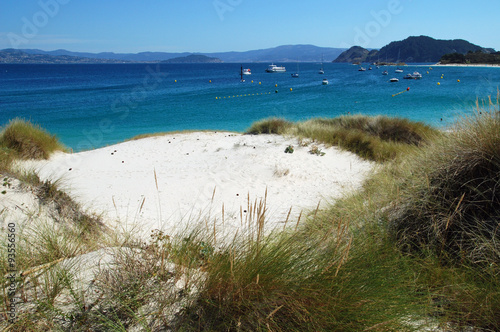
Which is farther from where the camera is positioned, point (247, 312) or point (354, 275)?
point (354, 275)

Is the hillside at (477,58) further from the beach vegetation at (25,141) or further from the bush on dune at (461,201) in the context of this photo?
the beach vegetation at (25,141)

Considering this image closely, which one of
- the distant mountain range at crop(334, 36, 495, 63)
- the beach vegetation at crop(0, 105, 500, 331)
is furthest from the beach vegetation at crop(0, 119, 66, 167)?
the distant mountain range at crop(334, 36, 495, 63)

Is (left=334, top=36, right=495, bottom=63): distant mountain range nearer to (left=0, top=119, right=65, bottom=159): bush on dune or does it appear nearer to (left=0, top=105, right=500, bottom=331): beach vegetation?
(left=0, top=119, right=65, bottom=159): bush on dune

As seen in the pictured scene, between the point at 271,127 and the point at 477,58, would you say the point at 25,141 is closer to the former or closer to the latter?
the point at 271,127

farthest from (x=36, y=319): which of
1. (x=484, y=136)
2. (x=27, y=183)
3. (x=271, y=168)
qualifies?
(x=271, y=168)

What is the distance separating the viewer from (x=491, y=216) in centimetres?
340

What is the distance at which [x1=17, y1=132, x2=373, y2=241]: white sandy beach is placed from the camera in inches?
257

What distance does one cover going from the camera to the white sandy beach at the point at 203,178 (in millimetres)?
6527

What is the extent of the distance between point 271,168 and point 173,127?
15.2 metres

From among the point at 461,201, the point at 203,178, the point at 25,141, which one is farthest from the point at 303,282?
the point at 25,141

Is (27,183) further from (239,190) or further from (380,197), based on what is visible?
(380,197)

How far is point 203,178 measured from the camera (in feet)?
28.2

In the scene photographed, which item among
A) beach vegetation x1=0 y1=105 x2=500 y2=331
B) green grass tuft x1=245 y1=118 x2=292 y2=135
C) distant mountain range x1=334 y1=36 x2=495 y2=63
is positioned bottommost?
green grass tuft x1=245 y1=118 x2=292 y2=135

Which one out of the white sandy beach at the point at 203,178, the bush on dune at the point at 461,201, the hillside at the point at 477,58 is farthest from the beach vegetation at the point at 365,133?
the hillside at the point at 477,58
